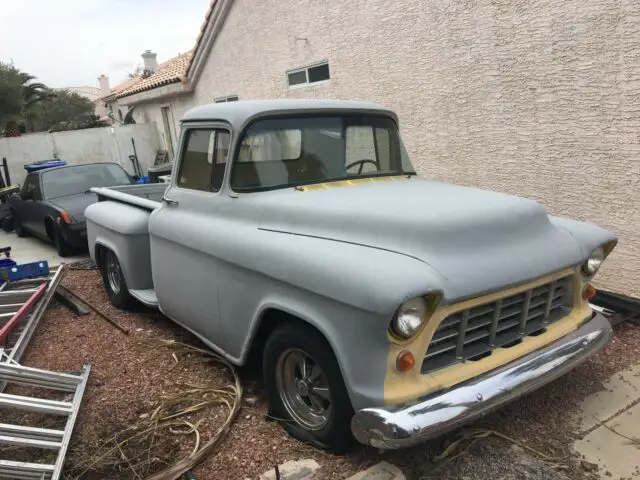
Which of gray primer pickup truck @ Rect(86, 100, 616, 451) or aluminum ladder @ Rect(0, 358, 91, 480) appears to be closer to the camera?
gray primer pickup truck @ Rect(86, 100, 616, 451)

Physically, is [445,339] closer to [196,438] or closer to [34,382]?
[196,438]

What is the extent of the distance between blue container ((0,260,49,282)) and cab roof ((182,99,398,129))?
9.17 feet

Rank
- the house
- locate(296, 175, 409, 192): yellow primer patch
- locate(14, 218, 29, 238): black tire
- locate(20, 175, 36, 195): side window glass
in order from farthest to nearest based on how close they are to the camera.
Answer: the house → locate(14, 218, 29, 238): black tire → locate(20, 175, 36, 195): side window glass → locate(296, 175, 409, 192): yellow primer patch

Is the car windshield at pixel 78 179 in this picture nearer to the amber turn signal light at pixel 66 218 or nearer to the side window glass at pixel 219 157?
the amber turn signal light at pixel 66 218

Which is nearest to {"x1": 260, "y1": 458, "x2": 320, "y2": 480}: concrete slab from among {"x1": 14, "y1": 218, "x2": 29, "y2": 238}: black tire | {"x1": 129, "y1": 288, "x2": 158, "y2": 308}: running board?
{"x1": 129, "y1": 288, "x2": 158, "y2": 308}: running board

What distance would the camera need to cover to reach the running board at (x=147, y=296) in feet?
14.8

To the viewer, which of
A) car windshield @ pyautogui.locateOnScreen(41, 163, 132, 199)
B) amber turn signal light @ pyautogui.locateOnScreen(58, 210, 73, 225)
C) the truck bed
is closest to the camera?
the truck bed

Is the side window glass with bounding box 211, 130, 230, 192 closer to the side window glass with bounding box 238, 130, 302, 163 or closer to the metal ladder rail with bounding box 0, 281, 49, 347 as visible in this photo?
the side window glass with bounding box 238, 130, 302, 163

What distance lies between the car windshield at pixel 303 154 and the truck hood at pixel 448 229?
0.21 metres

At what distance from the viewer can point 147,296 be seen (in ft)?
15.3

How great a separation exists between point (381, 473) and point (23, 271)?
467cm

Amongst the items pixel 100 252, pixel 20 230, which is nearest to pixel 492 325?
pixel 100 252

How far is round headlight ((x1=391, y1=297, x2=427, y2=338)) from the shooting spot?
2369 mm

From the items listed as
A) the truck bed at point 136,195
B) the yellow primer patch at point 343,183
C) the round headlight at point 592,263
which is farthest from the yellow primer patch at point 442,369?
the truck bed at point 136,195
